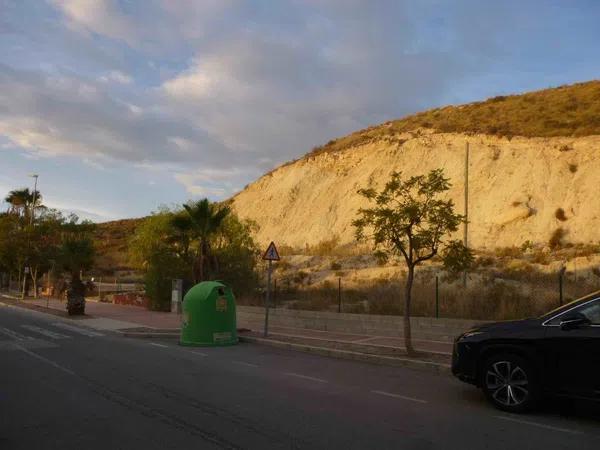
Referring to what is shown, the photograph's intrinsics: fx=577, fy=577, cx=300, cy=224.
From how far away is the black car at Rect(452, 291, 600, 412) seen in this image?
23.2 ft

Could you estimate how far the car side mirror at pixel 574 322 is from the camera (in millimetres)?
7119

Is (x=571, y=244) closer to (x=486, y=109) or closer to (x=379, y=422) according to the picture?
(x=486, y=109)

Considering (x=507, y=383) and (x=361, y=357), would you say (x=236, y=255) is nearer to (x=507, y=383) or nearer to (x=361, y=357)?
(x=361, y=357)

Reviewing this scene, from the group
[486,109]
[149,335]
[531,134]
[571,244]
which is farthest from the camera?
[486,109]

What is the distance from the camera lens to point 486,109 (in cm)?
4738

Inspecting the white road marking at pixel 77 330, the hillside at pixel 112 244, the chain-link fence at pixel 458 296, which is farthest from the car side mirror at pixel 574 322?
the hillside at pixel 112 244

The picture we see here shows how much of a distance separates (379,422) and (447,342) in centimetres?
849

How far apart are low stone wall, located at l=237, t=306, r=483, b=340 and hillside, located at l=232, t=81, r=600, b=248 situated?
1843 centimetres

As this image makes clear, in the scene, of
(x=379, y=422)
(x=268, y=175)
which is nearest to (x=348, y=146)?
(x=268, y=175)

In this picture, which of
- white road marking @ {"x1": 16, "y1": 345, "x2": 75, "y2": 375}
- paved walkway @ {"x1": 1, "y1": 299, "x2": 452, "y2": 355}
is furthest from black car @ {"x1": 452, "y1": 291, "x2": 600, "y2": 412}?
white road marking @ {"x1": 16, "y1": 345, "x2": 75, "y2": 375}

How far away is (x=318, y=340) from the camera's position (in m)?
15.7

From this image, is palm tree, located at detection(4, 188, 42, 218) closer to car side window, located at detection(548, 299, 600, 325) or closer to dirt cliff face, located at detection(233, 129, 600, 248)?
dirt cliff face, located at detection(233, 129, 600, 248)

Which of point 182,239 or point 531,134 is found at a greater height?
point 531,134

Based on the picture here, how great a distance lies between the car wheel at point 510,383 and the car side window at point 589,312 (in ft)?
2.31
